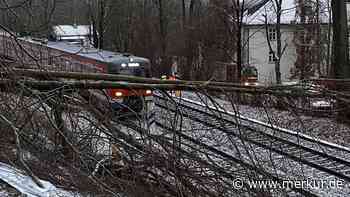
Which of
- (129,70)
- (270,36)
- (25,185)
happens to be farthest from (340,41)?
(270,36)

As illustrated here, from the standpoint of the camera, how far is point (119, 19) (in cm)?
3638

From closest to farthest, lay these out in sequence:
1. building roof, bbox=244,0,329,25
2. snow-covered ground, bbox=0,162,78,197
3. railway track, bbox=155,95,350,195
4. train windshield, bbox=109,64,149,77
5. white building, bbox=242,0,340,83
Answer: snow-covered ground, bbox=0,162,78,197 → railway track, bbox=155,95,350,195 → train windshield, bbox=109,64,149,77 → white building, bbox=242,0,340,83 → building roof, bbox=244,0,329,25

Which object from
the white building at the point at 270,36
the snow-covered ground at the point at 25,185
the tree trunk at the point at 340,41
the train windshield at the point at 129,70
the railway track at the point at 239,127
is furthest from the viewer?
the white building at the point at 270,36

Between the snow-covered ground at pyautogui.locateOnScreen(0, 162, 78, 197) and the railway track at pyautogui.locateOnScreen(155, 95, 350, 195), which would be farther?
the railway track at pyautogui.locateOnScreen(155, 95, 350, 195)

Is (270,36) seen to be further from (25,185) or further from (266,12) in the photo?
(25,185)

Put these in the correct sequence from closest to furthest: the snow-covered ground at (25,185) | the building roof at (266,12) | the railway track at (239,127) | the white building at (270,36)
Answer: the snow-covered ground at (25,185), the railway track at (239,127), the white building at (270,36), the building roof at (266,12)

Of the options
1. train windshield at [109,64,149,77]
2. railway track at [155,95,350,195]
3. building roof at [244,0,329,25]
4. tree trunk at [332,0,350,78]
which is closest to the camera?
railway track at [155,95,350,195]

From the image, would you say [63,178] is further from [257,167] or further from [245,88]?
[245,88]

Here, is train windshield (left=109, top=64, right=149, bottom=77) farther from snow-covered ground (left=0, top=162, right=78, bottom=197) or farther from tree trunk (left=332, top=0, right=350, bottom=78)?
snow-covered ground (left=0, top=162, right=78, bottom=197)

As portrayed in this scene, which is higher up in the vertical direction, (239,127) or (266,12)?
(266,12)

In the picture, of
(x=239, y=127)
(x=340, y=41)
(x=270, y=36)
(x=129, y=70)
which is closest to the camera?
(x=239, y=127)

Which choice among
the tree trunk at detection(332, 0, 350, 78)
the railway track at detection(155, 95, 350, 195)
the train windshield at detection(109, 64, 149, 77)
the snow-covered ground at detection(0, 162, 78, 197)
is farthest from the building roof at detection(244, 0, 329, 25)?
the snow-covered ground at detection(0, 162, 78, 197)

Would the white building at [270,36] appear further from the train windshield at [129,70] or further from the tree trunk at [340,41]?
the train windshield at [129,70]

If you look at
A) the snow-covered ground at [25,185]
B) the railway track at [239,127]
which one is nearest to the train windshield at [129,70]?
the railway track at [239,127]
